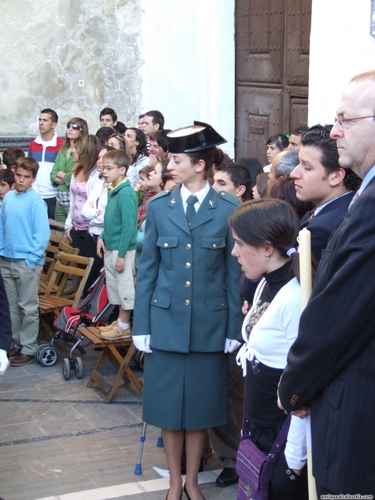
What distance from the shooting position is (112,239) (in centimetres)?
652

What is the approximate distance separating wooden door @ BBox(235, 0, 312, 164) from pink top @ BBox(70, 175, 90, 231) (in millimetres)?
2139

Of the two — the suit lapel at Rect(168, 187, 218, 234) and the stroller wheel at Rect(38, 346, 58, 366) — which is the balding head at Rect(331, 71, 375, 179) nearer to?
the suit lapel at Rect(168, 187, 218, 234)

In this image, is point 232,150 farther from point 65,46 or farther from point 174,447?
point 174,447

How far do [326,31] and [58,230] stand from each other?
3.55 meters

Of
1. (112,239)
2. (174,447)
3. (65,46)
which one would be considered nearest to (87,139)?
(112,239)

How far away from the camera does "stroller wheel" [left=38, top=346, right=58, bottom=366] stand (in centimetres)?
655

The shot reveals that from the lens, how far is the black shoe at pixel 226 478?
14.4ft

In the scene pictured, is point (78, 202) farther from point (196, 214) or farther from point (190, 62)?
point (196, 214)

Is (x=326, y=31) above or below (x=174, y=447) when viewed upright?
above

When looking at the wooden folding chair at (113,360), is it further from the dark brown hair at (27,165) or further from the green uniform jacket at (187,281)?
the green uniform jacket at (187,281)

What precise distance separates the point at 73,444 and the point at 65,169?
Result: 4558 mm

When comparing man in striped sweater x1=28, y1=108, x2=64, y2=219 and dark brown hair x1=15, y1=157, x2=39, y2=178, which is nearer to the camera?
dark brown hair x1=15, y1=157, x2=39, y2=178

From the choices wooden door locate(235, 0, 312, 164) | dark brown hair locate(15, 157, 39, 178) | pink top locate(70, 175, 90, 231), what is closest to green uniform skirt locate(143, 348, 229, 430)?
dark brown hair locate(15, 157, 39, 178)

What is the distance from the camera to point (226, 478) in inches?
173
